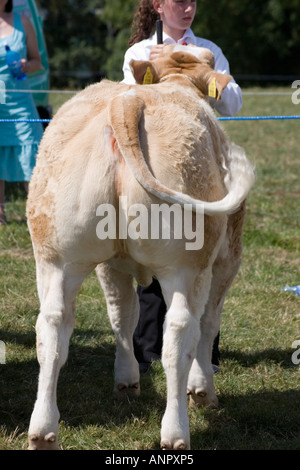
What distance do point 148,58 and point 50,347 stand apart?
1994 millimetres

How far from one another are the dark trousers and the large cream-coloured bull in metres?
1.36

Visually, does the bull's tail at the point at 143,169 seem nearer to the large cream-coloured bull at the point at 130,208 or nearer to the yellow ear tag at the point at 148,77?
the large cream-coloured bull at the point at 130,208

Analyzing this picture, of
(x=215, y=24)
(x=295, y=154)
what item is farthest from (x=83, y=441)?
(x=215, y=24)

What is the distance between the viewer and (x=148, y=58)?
442cm

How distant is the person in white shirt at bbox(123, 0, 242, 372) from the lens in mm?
4289

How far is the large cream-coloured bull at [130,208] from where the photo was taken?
309cm

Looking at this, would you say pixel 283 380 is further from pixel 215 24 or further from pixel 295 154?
pixel 215 24

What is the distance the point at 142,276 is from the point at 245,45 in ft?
108

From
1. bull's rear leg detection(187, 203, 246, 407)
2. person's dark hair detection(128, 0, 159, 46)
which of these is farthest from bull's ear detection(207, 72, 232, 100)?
person's dark hair detection(128, 0, 159, 46)

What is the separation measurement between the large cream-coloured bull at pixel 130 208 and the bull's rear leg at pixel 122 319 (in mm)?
599

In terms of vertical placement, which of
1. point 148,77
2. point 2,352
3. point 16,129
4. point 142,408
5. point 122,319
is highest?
point 148,77

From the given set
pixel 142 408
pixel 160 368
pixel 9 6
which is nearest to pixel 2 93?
pixel 9 6

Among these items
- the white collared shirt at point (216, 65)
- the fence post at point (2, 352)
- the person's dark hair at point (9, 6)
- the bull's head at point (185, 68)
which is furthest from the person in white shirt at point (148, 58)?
the person's dark hair at point (9, 6)

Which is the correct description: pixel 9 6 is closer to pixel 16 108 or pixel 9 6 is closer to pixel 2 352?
pixel 16 108
